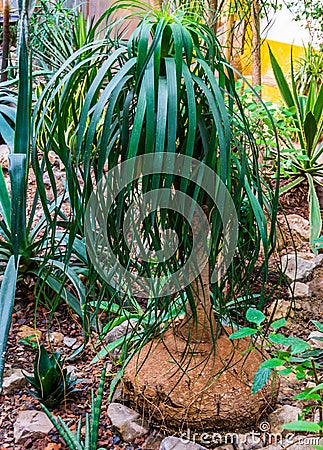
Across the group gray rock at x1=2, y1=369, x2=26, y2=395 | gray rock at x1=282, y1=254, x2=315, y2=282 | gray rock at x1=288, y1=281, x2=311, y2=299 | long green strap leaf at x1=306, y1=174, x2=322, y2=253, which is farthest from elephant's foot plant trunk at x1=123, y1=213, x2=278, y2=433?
long green strap leaf at x1=306, y1=174, x2=322, y2=253

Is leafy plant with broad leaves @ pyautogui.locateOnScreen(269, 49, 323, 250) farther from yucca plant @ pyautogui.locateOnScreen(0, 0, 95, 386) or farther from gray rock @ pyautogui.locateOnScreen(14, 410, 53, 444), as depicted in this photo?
gray rock @ pyautogui.locateOnScreen(14, 410, 53, 444)

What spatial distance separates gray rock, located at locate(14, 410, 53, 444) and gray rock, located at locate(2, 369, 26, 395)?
12 centimetres

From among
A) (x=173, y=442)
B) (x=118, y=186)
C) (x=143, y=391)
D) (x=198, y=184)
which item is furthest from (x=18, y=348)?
(x=198, y=184)

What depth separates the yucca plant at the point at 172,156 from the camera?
1.03 m

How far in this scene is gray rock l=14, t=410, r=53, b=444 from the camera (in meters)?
1.38

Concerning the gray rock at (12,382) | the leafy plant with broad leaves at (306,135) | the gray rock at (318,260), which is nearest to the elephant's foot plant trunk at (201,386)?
the gray rock at (12,382)

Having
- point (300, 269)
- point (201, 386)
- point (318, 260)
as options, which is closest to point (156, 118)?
point (201, 386)

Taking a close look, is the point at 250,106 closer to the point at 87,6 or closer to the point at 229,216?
the point at 229,216

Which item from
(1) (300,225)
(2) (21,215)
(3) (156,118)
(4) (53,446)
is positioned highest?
(3) (156,118)

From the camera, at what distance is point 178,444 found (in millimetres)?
1246

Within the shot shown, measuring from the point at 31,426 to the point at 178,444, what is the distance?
393mm

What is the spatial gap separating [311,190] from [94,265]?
1.76 m

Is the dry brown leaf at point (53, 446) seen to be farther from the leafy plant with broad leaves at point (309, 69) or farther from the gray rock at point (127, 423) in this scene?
the leafy plant with broad leaves at point (309, 69)

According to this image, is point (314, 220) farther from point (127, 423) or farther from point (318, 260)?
point (127, 423)
